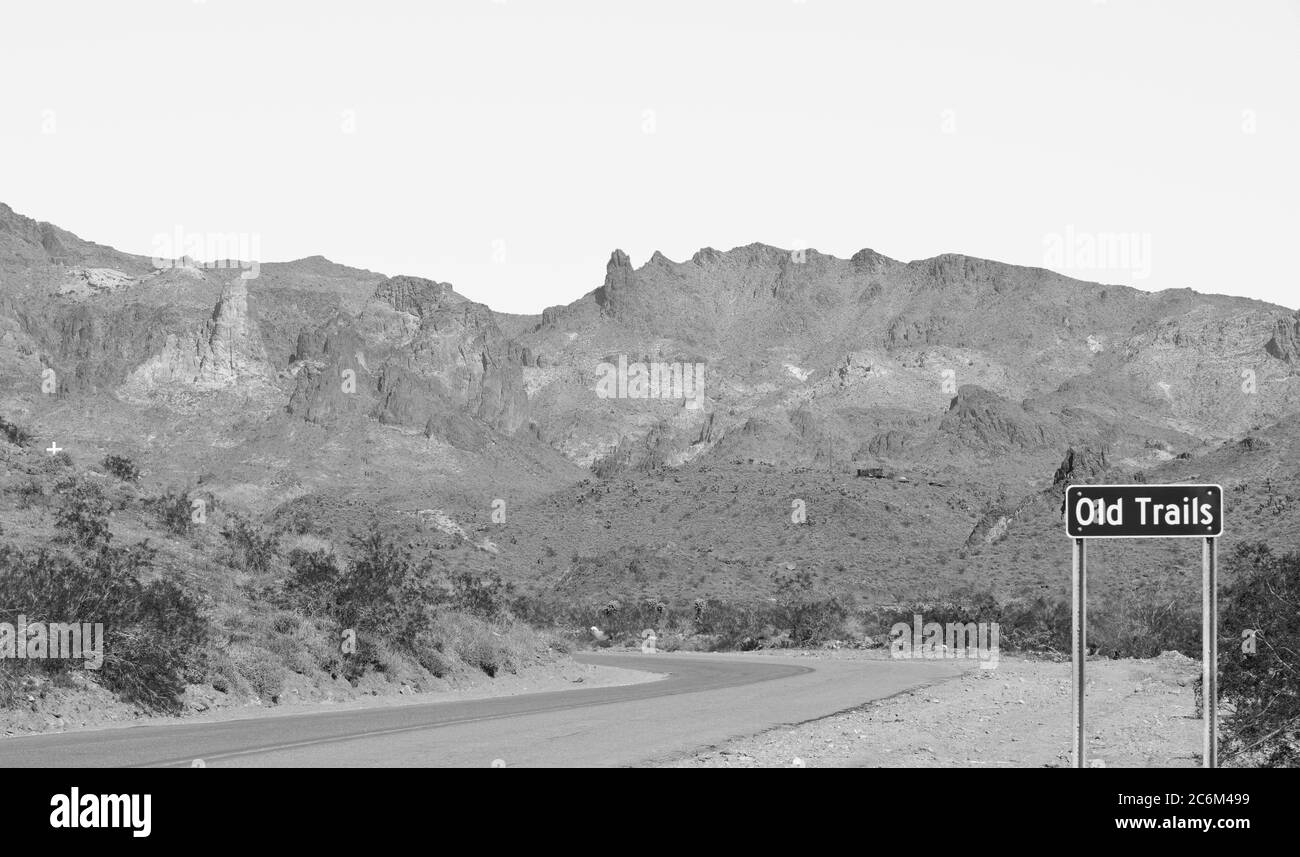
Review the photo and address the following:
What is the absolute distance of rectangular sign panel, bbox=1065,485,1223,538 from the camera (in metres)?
10.9

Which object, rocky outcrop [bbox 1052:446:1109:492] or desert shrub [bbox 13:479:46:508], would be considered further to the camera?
rocky outcrop [bbox 1052:446:1109:492]

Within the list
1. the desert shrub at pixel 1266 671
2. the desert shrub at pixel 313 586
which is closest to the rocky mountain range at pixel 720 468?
the desert shrub at pixel 313 586

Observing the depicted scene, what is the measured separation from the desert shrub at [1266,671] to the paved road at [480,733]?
18.3ft

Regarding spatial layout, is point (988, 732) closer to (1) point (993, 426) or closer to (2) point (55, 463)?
(2) point (55, 463)

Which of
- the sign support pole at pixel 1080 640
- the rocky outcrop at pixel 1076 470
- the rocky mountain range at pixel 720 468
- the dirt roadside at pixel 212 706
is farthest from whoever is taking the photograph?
the rocky outcrop at pixel 1076 470

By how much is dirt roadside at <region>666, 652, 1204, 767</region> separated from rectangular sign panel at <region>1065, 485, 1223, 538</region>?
389 cm

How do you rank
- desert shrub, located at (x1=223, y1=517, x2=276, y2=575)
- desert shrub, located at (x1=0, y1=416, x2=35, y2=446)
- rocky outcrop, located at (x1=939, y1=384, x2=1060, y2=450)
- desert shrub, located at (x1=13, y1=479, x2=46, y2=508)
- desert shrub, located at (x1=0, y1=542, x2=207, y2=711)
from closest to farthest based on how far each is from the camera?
desert shrub, located at (x1=0, y1=542, x2=207, y2=711) → desert shrub, located at (x1=13, y1=479, x2=46, y2=508) → desert shrub, located at (x1=223, y1=517, x2=276, y2=575) → desert shrub, located at (x1=0, y1=416, x2=35, y2=446) → rocky outcrop, located at (x1=939, y1=384, x2=1060, y2=450)

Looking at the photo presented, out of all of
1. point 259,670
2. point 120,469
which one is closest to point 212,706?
point 259,670

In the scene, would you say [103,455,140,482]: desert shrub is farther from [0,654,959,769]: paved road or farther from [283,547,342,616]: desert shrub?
[0,654,959,769]: paved road

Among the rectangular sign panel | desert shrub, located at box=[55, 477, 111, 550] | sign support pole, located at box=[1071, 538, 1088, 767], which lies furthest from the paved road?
desert shrub, located at box=[55, 477, 111, 550]

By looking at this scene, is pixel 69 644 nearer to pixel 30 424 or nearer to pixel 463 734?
pixel 463 734

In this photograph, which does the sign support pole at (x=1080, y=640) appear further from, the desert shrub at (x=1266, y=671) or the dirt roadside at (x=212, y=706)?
the dirt roadside at (x=212, y=706)

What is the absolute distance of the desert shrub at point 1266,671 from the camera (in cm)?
1494

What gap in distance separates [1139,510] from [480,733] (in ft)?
27.4
